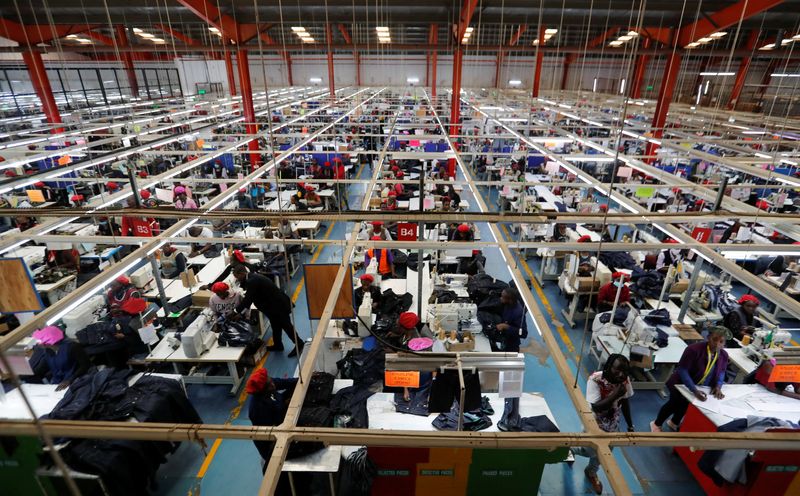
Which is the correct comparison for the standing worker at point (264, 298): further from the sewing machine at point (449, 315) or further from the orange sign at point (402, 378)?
the orange sign at point (402, 378)

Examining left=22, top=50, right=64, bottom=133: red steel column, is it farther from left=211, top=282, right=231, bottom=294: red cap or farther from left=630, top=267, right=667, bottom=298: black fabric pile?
left=630, top=267, right=667, bottom=298: black fabric pile

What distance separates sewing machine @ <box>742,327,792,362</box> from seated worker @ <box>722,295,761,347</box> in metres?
0.52

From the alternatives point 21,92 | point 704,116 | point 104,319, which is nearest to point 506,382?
point 104,319

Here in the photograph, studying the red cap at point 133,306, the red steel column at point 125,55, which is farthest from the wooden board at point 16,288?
the red steel column at point 125,55

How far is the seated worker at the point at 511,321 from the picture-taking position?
6051 mm

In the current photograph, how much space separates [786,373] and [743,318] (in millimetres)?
1989

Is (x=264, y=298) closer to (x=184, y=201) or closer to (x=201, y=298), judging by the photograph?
(x=201, y=298)

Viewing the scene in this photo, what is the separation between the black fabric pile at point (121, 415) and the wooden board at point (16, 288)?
113cm

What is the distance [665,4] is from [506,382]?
14.6 meters

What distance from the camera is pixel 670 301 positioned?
7.72m

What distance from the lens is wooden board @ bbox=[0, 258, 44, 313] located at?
4371 mm

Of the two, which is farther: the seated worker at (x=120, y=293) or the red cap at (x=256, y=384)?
the seated worker at (x=120, y=293)

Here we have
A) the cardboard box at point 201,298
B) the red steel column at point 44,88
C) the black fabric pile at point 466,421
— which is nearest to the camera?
the black fabric pile at point 466,421

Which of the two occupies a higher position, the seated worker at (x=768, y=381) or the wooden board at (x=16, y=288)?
the wooden board at (x=16, y=288)
